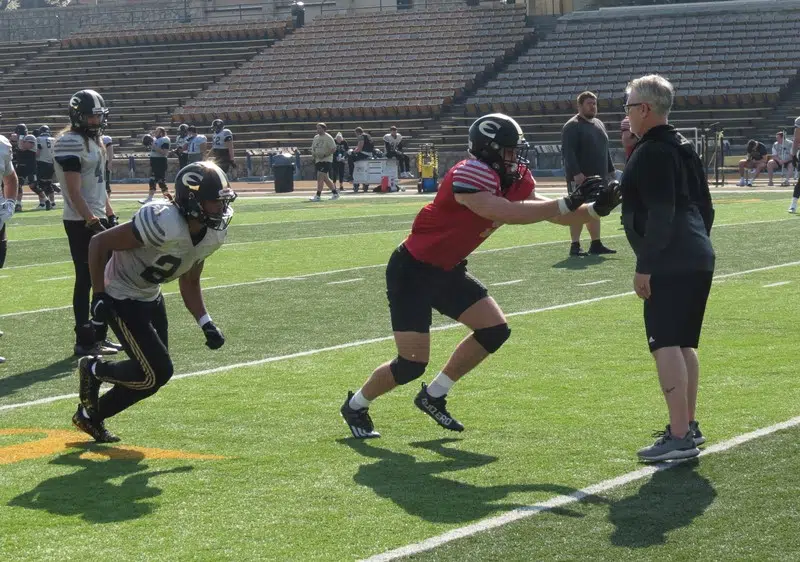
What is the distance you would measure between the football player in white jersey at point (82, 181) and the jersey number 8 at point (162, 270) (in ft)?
9.21

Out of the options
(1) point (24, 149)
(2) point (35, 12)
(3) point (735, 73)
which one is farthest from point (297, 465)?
(2) point (35, 12)

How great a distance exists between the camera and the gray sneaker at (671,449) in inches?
235

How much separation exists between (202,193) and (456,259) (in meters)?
1.26

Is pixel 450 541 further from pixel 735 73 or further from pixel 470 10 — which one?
pixel 470 10

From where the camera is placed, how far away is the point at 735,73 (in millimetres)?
37531

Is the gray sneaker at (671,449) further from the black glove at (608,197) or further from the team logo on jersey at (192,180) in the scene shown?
the team logo on jersey at (192,180)

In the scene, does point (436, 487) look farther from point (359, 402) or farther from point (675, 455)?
point (359, 402)

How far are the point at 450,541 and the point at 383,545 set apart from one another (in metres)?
0.24

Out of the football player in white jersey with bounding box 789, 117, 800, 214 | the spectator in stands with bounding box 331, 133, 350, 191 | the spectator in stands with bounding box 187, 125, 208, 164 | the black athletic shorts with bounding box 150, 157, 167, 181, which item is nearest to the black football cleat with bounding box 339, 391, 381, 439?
the football player in white jersey with bounding box 789, 117, 800, 214

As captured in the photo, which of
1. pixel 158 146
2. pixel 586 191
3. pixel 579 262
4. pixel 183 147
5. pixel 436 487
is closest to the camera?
pixel 436 487

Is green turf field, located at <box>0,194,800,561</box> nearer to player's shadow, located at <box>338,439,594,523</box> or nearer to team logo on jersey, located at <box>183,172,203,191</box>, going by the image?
player's shadow, located at <box>338,439,594,523</box>

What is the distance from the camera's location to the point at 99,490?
19.4 feet

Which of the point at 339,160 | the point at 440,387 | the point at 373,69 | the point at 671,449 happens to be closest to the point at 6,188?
the point at 440,387

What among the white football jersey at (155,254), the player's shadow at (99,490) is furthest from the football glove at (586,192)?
the player's shadow at (99,490)
